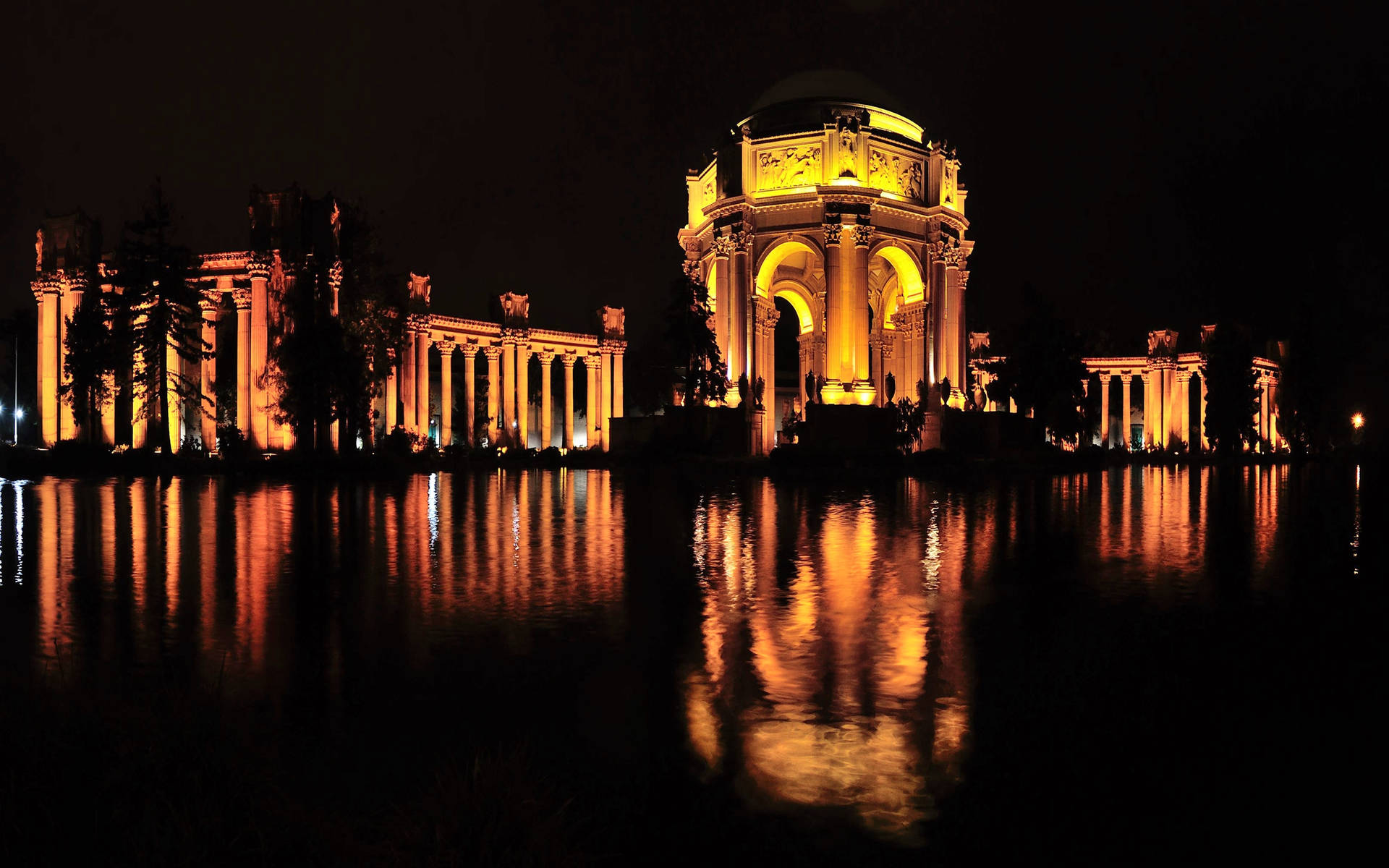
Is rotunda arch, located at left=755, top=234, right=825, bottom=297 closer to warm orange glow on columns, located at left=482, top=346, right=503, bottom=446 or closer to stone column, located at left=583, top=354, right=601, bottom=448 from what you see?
stone column, located at left=583, top=354, right=601, bottom=448

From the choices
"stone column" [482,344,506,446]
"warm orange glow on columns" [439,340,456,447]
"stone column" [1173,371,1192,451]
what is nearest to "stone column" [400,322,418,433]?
"warm orange glow on columns" [439,340,456,447]

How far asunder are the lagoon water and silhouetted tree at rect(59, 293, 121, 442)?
30937mm

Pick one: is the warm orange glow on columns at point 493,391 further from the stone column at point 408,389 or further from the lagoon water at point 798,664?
the lagoon water at point 798,664

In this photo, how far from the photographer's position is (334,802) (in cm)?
469

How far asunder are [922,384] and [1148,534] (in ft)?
132

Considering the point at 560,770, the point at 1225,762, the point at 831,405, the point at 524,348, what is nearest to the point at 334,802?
the point at 560,770

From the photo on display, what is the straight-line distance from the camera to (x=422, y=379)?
6075 cm

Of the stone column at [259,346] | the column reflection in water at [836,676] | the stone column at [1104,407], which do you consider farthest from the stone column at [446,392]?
the stone column at [1104,407]

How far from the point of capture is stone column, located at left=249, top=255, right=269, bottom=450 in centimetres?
4288

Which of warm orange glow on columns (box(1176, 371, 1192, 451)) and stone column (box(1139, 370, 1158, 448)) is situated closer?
warm orange glow on columns (box(1176, 371, 1192, 451))

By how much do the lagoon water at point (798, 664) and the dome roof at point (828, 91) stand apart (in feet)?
161

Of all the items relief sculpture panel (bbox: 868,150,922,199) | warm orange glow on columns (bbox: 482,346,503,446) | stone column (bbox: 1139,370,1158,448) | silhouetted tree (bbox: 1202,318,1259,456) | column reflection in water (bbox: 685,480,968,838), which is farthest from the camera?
stone column (bbox: 1139,370,1158,448)

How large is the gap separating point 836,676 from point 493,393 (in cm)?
7680

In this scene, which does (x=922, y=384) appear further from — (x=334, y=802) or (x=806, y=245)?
(x=334, y=802)
